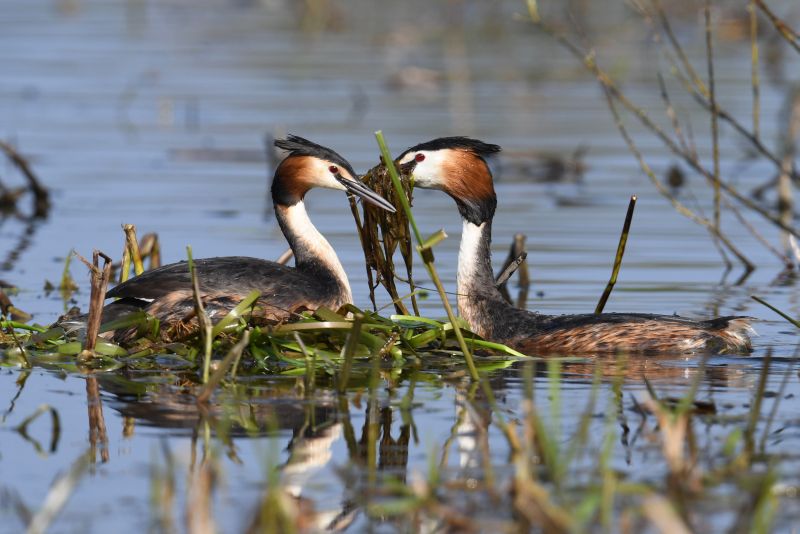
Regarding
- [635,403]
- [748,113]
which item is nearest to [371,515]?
[635,403]

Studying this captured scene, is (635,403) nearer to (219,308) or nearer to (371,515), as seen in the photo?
(371,515)


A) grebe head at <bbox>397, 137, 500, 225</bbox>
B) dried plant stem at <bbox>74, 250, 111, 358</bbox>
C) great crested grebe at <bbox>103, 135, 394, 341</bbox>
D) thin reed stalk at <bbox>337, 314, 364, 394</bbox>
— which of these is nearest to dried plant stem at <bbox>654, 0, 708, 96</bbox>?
grebe head at <bbox>397, 137, 500, 225</bbox>

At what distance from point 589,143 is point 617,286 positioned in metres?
6.52

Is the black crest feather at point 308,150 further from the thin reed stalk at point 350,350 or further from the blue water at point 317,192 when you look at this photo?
the thin reed stalk at point 350,350

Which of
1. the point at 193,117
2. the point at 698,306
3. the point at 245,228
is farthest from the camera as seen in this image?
the point at 193,117

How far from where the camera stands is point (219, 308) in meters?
7.61

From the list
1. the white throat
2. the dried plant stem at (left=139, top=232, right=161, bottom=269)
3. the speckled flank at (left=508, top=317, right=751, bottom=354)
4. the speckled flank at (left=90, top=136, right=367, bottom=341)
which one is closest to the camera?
the speckled flank at (left=90, top=136, right=367, bottom=341)

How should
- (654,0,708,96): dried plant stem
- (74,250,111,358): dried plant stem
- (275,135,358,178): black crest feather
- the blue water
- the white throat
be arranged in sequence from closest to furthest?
the blue water
(74,250,111,358): dried plant stem
(654,0,708,96): dried plant stem
the white throat
(275,135,358,178): black crest feather

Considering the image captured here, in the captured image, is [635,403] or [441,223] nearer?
[635,403]

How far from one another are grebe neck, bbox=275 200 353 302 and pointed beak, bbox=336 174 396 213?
337mm

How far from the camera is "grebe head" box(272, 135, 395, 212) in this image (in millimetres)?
8203

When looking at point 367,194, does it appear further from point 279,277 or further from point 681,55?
point 681,55

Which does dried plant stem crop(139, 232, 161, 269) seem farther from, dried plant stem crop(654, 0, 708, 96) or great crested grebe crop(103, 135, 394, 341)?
dried plant stem crop(654, 0, 708, 96)

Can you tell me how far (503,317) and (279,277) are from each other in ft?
3.92
